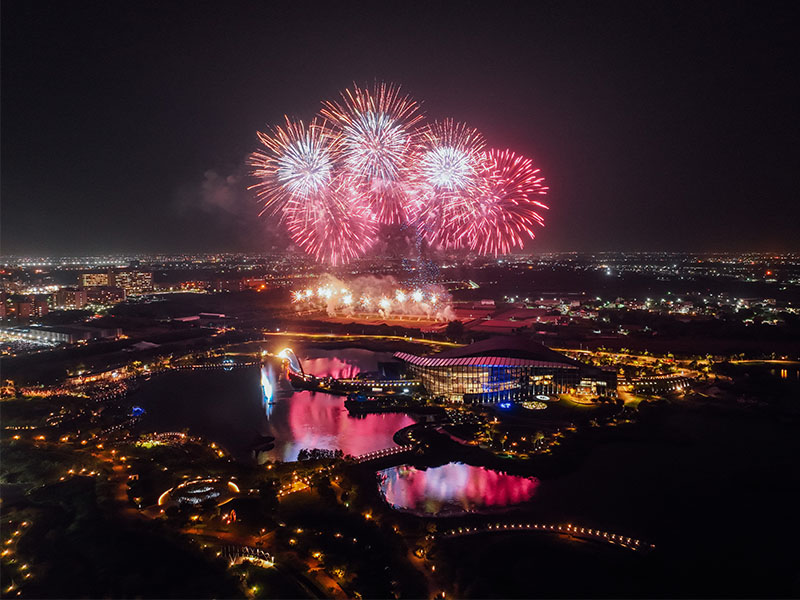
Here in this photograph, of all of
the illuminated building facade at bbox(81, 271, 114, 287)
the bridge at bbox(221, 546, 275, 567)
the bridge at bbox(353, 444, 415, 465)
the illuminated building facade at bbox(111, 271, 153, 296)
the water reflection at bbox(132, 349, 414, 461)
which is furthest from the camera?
the illuminated building facade at bbox(111, 271, 153, 296)

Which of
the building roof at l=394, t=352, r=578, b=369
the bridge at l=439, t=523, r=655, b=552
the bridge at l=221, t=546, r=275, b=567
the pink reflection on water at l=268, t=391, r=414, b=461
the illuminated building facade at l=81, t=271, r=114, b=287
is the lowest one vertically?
the bridge at l=439, t=523, r=655, b=552

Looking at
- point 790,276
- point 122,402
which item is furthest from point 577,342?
point 790,276

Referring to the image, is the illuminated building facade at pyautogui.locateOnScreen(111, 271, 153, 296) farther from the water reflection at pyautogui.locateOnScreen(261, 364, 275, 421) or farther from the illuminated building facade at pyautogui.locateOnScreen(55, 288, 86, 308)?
the water reflection at pyautogui.locateOnScreen(261, 364, 275, 421)

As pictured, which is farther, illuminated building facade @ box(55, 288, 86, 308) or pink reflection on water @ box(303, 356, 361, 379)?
→ illuminated building facade @ box(55, 288, 86, 308)

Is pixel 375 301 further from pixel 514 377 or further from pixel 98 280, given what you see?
pixel 98 280

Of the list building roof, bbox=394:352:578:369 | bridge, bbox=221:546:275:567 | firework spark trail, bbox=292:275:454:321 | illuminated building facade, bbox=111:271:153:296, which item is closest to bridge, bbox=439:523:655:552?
bridge, bbox=221:546:275:567

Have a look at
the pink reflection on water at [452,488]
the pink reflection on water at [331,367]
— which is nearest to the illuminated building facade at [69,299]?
the pink reflection on water at [331,367]

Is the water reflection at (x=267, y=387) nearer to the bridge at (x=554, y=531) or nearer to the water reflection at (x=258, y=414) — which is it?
the water reflection at (x=258, y=414)

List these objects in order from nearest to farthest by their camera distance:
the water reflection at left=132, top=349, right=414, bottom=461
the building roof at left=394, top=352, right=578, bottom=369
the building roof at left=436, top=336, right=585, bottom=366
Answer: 1. the water reflection at left=132, top=349, right=414, bottom=461
2. the building roof at left=394, top=352, right=578, bottom=369
3. the building roof at left=436, top=336, right=585, bottom=366
